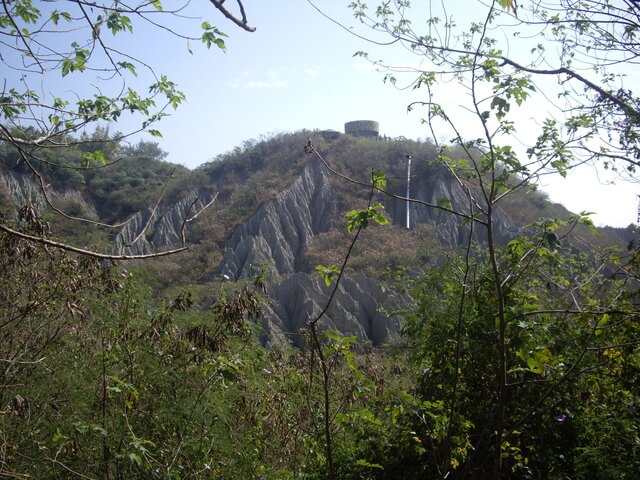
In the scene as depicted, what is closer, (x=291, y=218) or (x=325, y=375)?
(x=325, y=375)

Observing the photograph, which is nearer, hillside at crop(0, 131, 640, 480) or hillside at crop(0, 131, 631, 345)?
hillside at crop(0, 131, 640, 480)

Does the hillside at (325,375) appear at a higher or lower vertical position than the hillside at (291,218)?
lower

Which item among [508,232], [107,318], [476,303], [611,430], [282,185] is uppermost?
[282,185]

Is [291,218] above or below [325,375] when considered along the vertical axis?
above

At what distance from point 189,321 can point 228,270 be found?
65.3 feet

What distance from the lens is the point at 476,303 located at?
15.0 ft

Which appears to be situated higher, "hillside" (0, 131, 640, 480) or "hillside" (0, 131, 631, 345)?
"hillside" (0, 131, 631, 345)

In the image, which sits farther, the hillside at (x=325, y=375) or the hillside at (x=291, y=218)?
A: the hillside at (x=291, y=218)

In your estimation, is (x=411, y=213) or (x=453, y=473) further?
(x=411, y=213)

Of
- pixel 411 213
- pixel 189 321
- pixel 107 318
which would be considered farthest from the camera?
pixel 411 213

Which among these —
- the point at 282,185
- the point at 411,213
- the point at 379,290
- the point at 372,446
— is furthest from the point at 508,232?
the point at 372,446

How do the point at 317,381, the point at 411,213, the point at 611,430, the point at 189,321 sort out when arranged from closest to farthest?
the point at 611,430, the point at 189,321, the point at 317,381, the point at 411,213

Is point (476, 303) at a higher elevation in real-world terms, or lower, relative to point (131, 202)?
lower

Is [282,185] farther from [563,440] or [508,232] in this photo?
[563,440]
